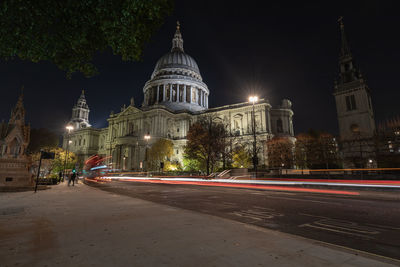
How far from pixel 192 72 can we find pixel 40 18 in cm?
8621

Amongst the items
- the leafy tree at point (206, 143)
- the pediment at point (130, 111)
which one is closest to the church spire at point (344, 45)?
the leafy tree at point (206, 143)

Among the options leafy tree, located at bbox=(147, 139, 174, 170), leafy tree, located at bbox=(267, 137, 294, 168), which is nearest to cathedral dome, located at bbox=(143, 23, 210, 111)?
leafy tree, located at bbox=(147, 139, 174, 170)

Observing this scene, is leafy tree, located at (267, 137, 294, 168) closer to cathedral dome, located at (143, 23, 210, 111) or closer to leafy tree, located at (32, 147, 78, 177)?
leafy tree, located at (32, 147, 78, 177)

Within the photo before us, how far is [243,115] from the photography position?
64438 mm

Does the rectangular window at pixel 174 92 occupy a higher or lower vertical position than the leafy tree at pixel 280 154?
higher

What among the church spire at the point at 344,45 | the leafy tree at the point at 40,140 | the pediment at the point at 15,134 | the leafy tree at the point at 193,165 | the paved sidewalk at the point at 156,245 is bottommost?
the paved sidewalk at the point at 156,245

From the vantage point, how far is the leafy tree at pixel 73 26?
6.63 meters

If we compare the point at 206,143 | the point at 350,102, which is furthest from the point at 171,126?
the point at 350,102

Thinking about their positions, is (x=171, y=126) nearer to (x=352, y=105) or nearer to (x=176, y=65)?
(x=176, y=65)

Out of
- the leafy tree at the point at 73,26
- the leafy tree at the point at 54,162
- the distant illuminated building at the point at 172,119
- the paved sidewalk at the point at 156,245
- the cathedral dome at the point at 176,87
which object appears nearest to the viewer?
the paved sidewalk at the point at 156,245

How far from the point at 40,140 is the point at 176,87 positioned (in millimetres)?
47867

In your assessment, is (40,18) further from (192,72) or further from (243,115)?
(192,72)

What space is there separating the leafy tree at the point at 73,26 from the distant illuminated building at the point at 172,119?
39.7 m

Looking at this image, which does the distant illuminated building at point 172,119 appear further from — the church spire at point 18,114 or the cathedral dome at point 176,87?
the church spire at point 18,114
